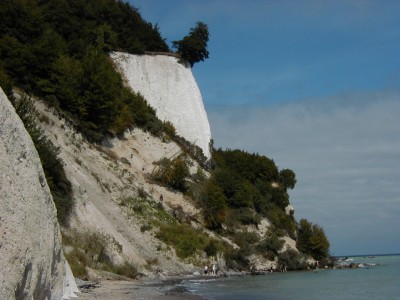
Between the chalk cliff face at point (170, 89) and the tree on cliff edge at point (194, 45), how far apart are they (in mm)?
1525

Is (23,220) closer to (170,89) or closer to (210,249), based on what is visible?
(210,249)

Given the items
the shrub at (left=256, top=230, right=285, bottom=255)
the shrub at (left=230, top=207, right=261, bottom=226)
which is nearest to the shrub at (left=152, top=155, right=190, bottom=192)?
the shrub at (left=230, top=207, right=261, bottom=226)

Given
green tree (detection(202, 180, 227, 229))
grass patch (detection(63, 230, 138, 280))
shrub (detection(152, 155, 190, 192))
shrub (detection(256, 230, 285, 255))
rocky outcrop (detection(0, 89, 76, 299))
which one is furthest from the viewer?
shrub (detection(256, 230, 285, 255))

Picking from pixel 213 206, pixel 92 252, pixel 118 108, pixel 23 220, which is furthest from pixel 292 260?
pixel 23 220

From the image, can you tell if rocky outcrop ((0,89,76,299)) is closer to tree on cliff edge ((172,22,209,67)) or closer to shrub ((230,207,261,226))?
shrub ((230,207,261,226))

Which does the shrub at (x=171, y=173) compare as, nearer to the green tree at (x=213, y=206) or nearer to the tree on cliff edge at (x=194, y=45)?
the green tree at (x=213, y=206)

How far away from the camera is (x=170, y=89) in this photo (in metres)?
54.5

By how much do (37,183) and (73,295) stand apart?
16.0 feet

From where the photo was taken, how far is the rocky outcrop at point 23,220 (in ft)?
23.7

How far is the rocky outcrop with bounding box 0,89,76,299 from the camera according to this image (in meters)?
7.23

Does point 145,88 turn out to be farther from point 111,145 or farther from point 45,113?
point 45,113

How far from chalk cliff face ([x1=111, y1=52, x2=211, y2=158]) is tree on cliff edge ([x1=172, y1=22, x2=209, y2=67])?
60.0 inches

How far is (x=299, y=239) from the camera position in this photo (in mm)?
57500

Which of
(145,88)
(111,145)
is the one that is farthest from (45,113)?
(145,88)
